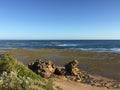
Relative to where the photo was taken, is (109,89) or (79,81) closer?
(109,89)

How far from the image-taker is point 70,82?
42.3 feet

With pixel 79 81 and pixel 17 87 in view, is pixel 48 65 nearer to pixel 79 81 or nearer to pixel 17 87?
pixel 79 81

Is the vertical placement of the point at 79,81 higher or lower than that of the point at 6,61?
lower

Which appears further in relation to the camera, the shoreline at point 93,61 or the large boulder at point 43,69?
the shoreline at point 93,61

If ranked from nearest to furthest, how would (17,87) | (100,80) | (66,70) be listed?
1. (17,87)
2. (100,80)
3. (66,70)

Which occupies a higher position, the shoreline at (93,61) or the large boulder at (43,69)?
the large boulder at (43,69)

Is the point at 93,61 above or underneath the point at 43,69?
underneath

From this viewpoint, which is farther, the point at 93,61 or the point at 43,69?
the point at 93,61

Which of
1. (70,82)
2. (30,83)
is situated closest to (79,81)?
(70,82)

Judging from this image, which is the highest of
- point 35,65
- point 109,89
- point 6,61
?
point 6,61

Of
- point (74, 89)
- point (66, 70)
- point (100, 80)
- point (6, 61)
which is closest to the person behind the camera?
point (6, 61)

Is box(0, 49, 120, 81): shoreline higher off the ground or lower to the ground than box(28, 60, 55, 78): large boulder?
lower

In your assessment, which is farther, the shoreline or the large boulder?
the shoreline

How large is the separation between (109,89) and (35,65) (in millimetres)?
4753
